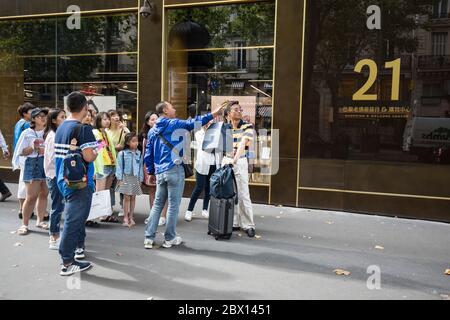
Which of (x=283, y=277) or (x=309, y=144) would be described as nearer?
(x=283, y=277)

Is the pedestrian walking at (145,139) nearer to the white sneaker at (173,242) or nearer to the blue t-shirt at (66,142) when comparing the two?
the white sneaker at (173,242)

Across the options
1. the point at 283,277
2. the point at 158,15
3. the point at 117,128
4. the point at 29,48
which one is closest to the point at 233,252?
the point at 283,277

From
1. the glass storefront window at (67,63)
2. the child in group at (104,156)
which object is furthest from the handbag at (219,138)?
the glass storefront window at (67,63)

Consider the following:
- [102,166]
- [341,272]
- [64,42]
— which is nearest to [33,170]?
[102,166]

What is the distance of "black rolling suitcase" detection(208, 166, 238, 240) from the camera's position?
253 inches

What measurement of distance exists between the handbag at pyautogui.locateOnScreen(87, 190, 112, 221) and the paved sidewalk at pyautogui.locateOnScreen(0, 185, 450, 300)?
534mm

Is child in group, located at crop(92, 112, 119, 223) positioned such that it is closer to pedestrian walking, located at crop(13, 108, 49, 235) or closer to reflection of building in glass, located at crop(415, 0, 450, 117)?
pedestrian walking, located at crop(13, 108, 49, 235)

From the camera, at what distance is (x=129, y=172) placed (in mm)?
7191

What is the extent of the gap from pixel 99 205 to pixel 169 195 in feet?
2.86

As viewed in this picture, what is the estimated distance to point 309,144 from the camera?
28.7 feet

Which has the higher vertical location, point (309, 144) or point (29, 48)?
point (29, 48)

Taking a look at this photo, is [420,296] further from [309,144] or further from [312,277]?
[309,144]
